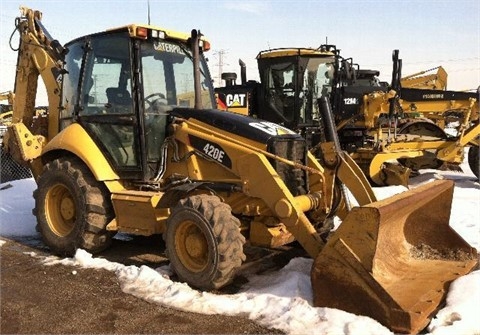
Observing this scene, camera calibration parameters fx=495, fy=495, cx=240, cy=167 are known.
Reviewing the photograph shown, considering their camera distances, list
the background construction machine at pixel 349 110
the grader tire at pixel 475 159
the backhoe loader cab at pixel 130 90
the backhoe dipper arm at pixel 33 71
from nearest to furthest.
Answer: the backhoe loader cab at pixel 130 90
the backhoe dipper arm at pixel 33 71
the background construction machine at pixel 349 110
the grader tire at pixel 475 159

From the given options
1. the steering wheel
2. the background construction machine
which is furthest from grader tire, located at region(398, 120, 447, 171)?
the steering wheel

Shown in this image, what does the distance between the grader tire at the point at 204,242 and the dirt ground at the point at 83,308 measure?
0.34 m

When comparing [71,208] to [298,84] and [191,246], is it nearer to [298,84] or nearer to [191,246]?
[191,246]

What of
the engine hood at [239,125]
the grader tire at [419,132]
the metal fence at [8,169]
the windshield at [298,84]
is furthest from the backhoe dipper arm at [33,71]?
the grader tire at [419,132]

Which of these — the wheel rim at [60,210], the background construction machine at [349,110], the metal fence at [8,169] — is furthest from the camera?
the background construction machine at [349,110]

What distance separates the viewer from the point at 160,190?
17.7 feet

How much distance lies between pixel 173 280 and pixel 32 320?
4.36 ft

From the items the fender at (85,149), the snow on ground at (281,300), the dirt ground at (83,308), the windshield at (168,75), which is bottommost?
the dirt ground at (83,308)

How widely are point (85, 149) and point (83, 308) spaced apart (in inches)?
78.9

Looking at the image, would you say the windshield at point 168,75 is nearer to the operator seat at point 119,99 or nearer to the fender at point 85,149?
the operator seat at point 119,99

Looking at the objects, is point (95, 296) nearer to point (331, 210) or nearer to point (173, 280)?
point (173, 280)

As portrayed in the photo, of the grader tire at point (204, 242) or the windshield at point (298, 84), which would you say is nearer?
the grader tire at point (204, 242)

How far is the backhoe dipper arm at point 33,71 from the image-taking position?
249 inches

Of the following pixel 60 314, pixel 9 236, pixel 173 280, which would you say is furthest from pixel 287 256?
pixel 9 236
